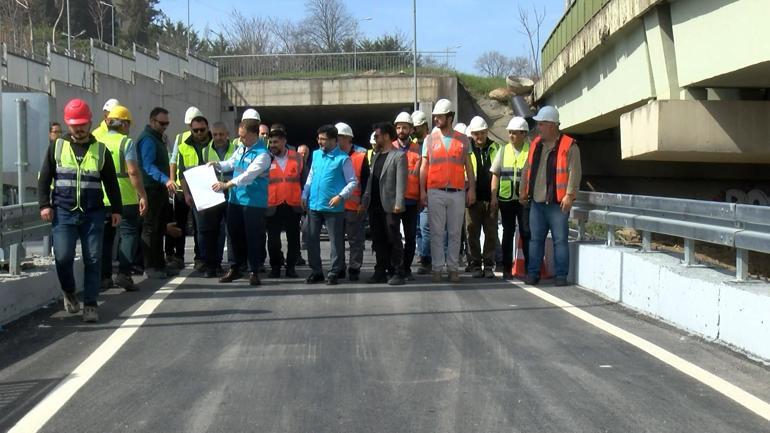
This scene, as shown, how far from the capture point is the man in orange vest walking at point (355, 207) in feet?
37.4

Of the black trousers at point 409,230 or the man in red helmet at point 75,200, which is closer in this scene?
the man in red helmet at point 75,200

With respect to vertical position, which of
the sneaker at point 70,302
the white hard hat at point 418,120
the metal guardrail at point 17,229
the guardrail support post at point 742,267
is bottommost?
the sneaker at point 70,302

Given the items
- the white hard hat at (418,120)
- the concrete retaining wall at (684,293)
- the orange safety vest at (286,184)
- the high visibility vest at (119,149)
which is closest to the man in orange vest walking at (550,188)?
the concrete retaining wall at (684,293)

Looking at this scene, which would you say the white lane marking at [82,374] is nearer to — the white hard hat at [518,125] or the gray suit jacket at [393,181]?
the gray suit jacket at [393,181]

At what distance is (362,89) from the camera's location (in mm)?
39688

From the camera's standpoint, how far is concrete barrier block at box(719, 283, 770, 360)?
669cm

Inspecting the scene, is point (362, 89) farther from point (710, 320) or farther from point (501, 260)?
point (710, 320)

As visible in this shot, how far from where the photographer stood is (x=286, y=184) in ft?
39.1

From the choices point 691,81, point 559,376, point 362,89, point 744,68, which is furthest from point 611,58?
point 362,89

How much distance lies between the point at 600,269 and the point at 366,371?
450cm

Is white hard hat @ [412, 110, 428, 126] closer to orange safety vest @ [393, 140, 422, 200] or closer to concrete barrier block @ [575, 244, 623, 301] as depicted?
orange safety vest @ [393, 140, 422, 200]

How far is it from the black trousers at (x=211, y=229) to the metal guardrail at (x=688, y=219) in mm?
4386

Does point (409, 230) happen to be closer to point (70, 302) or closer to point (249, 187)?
point (249, 187)

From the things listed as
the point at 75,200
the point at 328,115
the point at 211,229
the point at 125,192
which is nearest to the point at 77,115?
the point at 75,200
